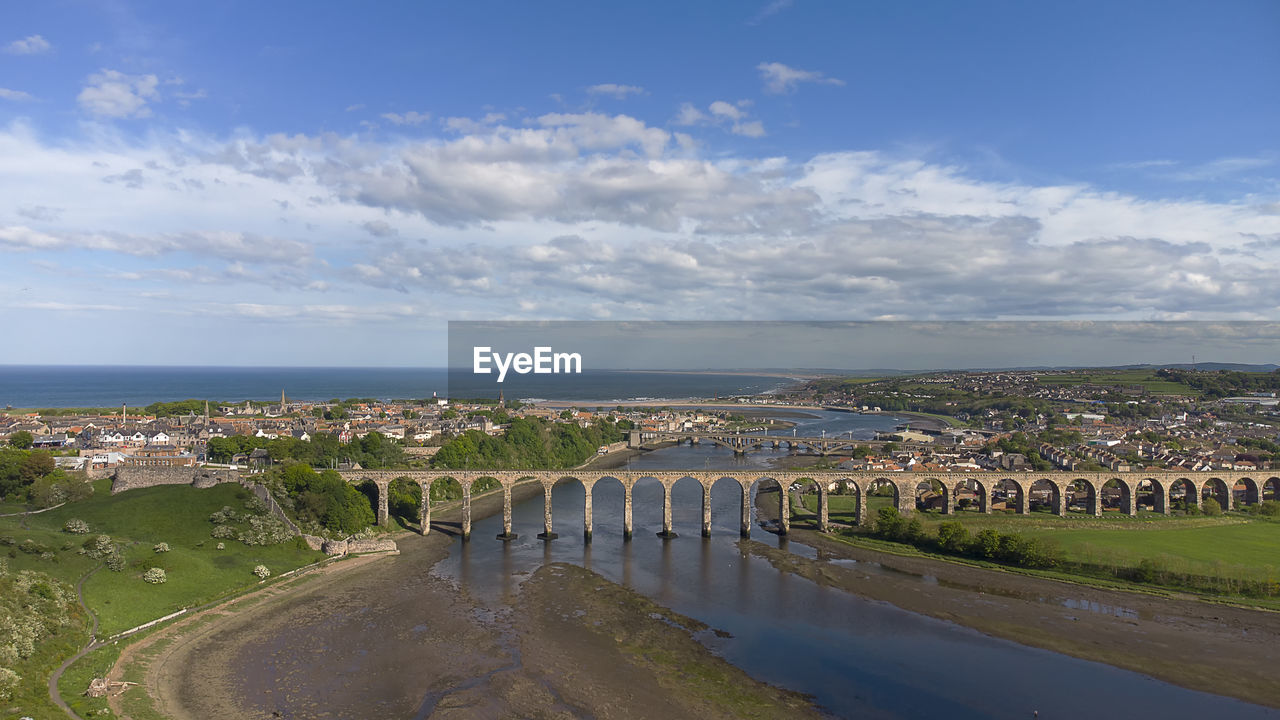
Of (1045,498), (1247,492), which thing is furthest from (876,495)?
(1247,492)

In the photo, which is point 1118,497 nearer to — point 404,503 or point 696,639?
point 696,639

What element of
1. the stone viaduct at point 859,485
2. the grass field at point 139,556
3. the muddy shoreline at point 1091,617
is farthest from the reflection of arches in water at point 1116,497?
the grass field at point 139,556

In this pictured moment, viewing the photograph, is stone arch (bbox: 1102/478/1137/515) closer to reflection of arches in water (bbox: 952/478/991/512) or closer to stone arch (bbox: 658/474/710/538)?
reflection of arches in water (bbox: 952/478/991/512)

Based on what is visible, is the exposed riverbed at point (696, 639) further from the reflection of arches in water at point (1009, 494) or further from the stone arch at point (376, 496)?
the reflection of arches in water at point (1009, 494)

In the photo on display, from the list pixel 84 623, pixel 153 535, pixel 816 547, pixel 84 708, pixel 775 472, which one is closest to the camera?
pixel 84 708

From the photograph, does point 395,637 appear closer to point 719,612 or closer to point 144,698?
point 144,698

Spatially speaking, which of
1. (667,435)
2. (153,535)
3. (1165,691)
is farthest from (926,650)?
(667,435)

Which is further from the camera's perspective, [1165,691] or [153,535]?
[153,535]
